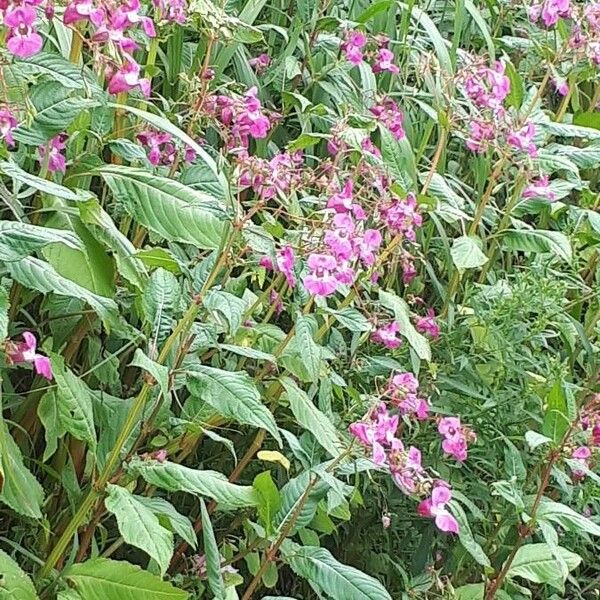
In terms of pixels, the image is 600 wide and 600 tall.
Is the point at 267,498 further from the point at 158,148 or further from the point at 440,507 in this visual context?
the point at 158,148

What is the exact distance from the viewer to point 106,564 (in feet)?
3.60

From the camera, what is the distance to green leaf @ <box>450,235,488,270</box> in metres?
1.60

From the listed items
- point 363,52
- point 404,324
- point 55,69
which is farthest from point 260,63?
point 55,69

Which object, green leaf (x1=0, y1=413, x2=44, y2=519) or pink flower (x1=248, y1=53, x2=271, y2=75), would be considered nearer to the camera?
green leaf (x1=0, y1=413, x2=44, y2=519)

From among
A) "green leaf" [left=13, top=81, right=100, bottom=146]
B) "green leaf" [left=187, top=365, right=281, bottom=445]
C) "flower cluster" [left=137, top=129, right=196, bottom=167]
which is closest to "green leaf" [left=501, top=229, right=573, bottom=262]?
"flower cluster" [left=137, top=129, right=196, bottom=167]

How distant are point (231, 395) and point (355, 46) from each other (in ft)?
2.85

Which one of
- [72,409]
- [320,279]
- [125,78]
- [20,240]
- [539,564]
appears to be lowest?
[539,564]

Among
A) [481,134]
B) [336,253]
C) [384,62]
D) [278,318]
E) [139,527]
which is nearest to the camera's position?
[139,527]

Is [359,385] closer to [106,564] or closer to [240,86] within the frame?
[240,86]

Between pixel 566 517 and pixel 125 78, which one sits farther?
pixel 566 517

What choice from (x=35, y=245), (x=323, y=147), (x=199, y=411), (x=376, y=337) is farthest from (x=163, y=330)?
(x=323, y=147)

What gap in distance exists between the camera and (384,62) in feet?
6.12

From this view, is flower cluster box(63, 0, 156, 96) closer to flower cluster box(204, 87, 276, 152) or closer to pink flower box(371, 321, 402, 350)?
flower cluster box(204, 87, 276, 152)

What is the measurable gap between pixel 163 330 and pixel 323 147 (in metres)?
0.86
